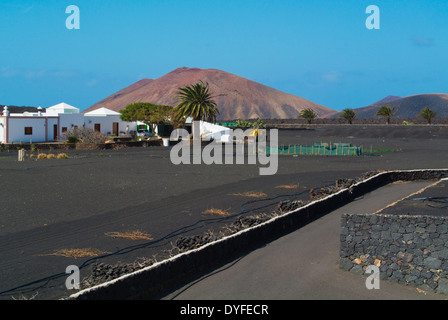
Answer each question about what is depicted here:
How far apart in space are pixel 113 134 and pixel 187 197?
180 feet

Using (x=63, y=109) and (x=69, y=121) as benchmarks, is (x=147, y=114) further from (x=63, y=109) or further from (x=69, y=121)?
(x=69, y=121)

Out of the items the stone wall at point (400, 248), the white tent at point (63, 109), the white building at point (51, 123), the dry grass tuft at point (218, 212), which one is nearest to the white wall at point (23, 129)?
the white building at point (51, 123)

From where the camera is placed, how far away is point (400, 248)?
Result: 39.4 feet

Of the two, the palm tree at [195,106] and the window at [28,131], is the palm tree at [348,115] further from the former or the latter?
the window at [28,131]

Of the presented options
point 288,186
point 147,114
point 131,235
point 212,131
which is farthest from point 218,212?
point 147,114

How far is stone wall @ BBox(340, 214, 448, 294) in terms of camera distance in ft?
37.7

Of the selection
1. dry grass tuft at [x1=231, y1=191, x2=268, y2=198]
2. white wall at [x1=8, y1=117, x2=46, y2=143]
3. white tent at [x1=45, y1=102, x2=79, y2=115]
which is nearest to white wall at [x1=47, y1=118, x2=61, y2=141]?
white wall at [x1=8, y1=117, x2=46, y2=143]

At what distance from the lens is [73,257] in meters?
12.2

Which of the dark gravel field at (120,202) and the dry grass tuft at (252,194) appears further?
the dry grass tuft at (252,194)

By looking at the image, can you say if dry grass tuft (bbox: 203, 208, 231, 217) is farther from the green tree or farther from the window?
the green tree

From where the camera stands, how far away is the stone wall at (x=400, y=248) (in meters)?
11.5

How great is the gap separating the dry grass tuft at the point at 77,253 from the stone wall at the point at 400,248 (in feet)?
18.8
